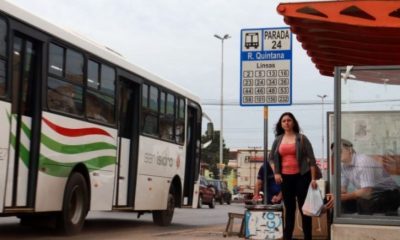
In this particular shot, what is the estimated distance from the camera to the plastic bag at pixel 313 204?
7.98 metres

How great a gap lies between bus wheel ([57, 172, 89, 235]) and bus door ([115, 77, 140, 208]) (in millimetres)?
1316

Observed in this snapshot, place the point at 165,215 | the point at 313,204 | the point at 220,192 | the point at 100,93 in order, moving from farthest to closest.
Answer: the point at 220,192, the point at 165,215, the point at 100,93, the point at 313,204

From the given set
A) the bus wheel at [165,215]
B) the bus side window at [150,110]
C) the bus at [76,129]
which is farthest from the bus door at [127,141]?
the bus wheel at [165,215]

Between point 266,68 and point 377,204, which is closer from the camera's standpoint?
point 377,204

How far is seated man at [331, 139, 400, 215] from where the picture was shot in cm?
750

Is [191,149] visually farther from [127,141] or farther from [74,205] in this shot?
[74,205]

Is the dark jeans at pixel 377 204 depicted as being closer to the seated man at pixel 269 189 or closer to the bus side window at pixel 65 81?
the seated man at pixel 269 189

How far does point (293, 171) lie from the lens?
327 inches

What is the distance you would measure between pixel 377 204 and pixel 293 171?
1227mm

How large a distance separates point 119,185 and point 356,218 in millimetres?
5736

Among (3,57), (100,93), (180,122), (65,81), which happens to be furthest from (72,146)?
(180,122)

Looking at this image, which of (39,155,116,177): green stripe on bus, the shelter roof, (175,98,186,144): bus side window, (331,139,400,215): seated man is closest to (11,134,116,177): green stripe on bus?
(39,155,116,177): green stripe on bus

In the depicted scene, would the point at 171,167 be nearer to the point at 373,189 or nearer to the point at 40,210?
the point at 40,210

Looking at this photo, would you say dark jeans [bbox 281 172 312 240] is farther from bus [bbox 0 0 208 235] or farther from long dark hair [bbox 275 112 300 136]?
bus [bbox 0 0 208 235]
